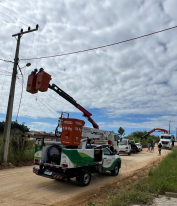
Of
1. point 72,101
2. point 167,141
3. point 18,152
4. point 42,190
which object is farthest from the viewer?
point 167,141

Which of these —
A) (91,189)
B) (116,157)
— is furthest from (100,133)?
(91,189)

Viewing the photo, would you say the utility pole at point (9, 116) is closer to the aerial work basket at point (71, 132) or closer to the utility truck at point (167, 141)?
the aerial work basket at point (71, 132)

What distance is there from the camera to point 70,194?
727 cm

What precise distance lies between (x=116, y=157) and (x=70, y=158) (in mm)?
4366

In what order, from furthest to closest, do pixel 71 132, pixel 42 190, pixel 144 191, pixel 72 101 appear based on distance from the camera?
1. pixel 72 101
2. pixel 71 132
3. pixel 42 190
4. pixel 144 191

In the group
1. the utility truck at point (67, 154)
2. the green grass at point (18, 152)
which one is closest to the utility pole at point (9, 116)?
the green grass at point (18, 152)

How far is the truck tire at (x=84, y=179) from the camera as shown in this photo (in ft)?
27.2

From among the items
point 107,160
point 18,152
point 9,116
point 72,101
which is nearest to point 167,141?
point 72,101

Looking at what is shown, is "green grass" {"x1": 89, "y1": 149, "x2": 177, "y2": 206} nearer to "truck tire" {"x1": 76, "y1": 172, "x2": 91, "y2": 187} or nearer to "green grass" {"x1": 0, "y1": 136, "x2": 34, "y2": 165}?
"truck tire" {"x1": 76, "y1": 172, "x2": 91, "y2": 187}

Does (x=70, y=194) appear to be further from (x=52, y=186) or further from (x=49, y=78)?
(x=49, y=78)

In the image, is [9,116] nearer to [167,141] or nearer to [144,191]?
[144,191]

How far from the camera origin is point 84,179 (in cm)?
842

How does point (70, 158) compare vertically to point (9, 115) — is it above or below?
below

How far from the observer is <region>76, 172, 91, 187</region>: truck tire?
830 cm
